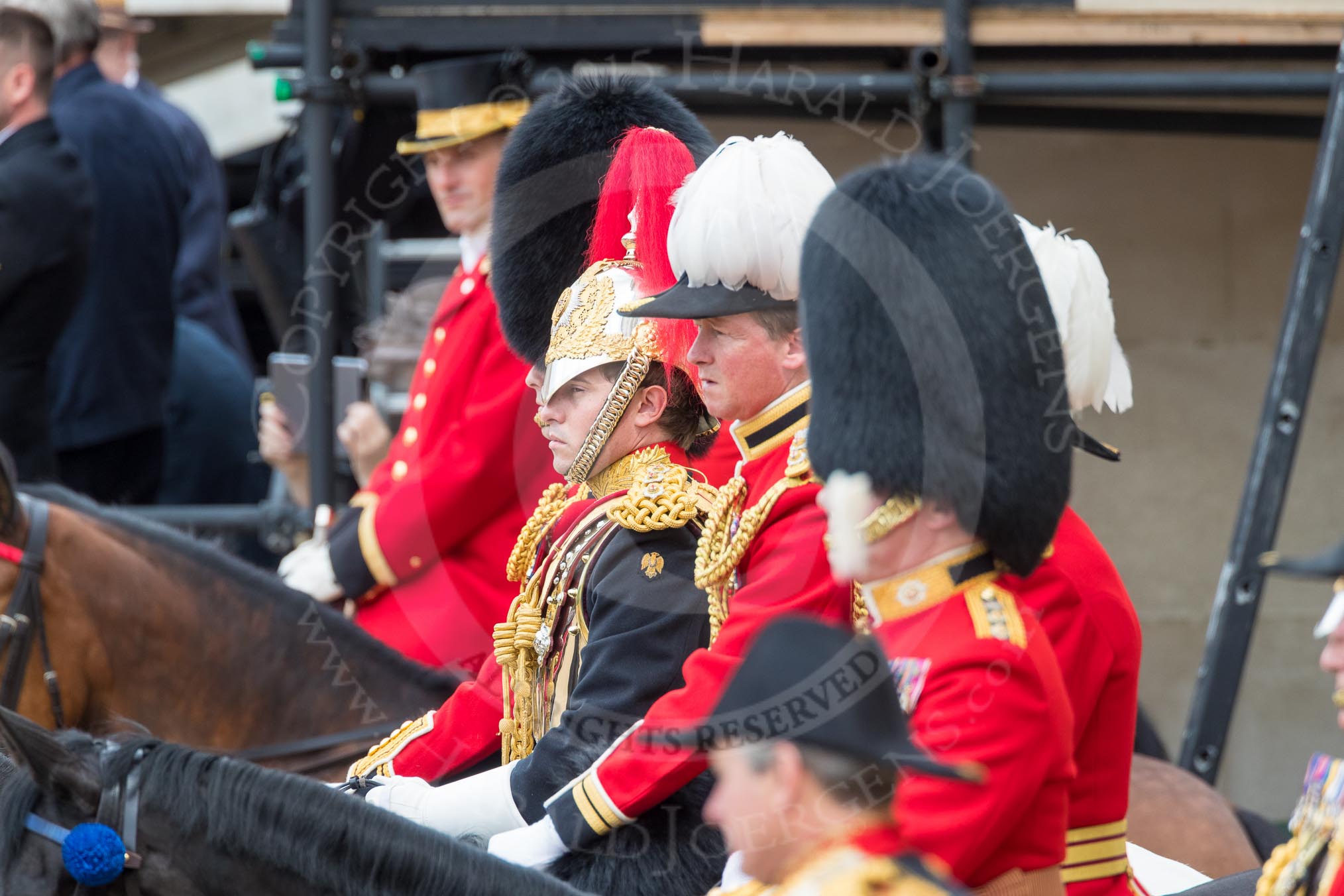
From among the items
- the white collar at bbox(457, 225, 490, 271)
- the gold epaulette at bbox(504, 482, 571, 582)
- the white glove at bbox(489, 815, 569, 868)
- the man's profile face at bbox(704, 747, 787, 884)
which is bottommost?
the white glove at bbox(489, 815, 569, 868)

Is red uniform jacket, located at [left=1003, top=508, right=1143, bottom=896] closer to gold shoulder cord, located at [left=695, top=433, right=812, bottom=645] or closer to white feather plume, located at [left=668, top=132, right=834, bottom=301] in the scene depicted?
gold shoulder cord, located at [left=695, top=433, right=812, bottom=645]

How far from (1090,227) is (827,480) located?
412cm

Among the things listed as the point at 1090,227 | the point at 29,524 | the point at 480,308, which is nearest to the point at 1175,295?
the point at 1090,227

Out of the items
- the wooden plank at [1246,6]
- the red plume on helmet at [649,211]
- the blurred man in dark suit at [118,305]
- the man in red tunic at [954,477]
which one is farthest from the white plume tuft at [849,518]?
the blurred man in dark suit at [118,305]

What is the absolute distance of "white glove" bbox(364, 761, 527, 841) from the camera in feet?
7.57

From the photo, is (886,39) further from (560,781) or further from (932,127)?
(560,781)

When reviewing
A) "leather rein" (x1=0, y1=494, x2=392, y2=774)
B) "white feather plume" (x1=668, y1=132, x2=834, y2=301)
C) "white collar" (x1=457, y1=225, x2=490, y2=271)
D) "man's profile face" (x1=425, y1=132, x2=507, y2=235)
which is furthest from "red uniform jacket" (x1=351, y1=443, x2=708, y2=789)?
"man's profile face" (x1=425, y1=132, x2=507, y2=235)

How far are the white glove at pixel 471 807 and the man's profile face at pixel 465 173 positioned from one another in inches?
70.9

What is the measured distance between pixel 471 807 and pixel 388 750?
46 centimetres

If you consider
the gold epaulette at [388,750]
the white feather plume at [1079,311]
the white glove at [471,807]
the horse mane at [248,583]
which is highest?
the white feather plume at [1079,311]

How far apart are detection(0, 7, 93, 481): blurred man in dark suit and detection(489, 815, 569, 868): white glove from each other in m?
3.01

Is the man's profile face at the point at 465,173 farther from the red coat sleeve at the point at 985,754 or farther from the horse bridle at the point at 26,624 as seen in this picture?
the red coat sleeve at the point at 985,754

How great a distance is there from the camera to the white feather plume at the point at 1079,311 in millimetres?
2191

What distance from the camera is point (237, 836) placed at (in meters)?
1.81
